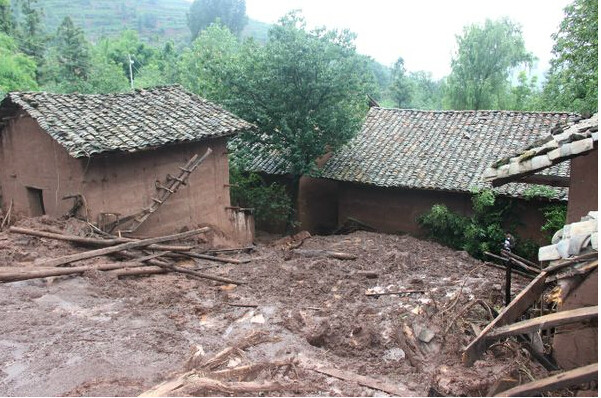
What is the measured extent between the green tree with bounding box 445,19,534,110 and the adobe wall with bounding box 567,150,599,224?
80.6ft

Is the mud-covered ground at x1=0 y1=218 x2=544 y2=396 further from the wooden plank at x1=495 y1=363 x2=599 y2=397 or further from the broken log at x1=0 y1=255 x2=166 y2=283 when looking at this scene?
the wooden plank at x1=495 y1=363 x2=599 y2=397

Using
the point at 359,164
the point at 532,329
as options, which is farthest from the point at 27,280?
the point at 359,164

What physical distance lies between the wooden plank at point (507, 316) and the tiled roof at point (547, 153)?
2.26 meters

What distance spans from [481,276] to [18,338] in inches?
328

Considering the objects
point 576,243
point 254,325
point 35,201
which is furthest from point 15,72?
point 576,243

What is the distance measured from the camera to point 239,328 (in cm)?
718

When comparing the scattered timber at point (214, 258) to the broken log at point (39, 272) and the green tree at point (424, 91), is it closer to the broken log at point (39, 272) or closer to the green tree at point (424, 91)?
the broken log at point (39, 272)

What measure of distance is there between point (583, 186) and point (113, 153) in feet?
31.2

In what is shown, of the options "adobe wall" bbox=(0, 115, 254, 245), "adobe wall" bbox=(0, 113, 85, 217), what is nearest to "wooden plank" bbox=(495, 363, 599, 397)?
"adobe wall" bbox=(0, 115, 254, 245)

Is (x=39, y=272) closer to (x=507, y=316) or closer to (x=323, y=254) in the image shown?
(x=323, y=254)

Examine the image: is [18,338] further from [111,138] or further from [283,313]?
[111,138]

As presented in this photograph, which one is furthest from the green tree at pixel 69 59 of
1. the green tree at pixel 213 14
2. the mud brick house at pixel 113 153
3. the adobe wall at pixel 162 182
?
the green tree at pixel 213 14

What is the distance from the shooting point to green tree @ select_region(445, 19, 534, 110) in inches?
1198

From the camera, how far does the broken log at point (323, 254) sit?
11.9 meters
